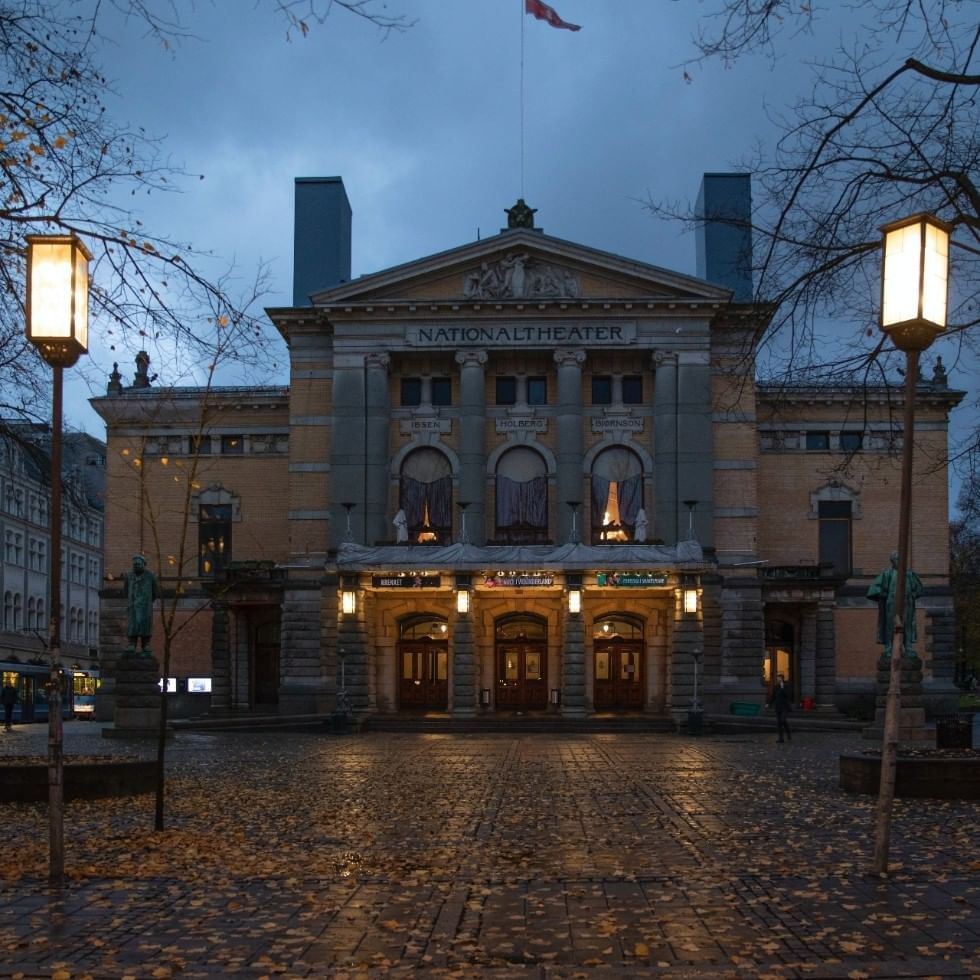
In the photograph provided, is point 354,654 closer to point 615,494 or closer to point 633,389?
point 615,494

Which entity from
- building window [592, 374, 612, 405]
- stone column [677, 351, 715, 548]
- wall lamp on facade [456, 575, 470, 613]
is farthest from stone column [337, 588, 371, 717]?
stone column [677, 351, 715, 548]

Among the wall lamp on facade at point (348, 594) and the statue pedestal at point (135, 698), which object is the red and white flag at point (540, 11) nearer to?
the statue pedestal at point (135, 698)

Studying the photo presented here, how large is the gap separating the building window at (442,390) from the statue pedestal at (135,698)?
20.5m

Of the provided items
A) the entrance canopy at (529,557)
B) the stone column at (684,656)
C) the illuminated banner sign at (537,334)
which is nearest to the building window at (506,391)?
the illuminated banner sign at (537,334)

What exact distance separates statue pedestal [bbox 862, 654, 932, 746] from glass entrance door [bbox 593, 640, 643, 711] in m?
16.7

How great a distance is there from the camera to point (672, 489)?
51.8 meters

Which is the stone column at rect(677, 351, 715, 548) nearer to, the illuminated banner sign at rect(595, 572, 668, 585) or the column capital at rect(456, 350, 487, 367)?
the illuminated banner sign at rect(595, 572, 668, 585)

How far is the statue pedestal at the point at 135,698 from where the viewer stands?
35.7 meters

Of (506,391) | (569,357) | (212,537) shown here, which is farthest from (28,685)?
(569,357)

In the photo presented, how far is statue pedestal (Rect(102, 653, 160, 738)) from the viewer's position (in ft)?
117

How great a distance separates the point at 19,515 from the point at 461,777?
70593 millimetres

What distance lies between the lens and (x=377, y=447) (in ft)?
173

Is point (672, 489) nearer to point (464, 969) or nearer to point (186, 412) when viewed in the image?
point (186, 412)

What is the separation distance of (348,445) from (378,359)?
11.7ft
